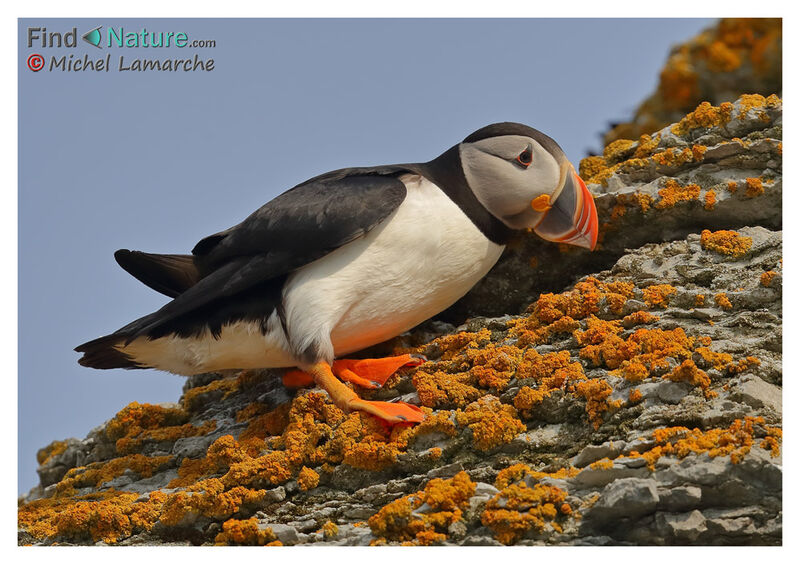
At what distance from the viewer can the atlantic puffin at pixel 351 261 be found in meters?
6.20

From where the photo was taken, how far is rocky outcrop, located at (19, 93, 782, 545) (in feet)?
14.7

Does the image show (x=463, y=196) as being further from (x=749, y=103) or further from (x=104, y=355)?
(x=104, y=355)

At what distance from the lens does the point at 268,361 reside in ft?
21.3

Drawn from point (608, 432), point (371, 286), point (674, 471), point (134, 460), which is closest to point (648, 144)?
point (371, 286)

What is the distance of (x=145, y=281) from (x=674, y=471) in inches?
167

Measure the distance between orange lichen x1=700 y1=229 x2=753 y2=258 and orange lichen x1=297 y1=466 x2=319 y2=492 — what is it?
9.83 feet

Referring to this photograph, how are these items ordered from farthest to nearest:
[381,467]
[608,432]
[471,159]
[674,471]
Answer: [471,159] → [381,467] → [608,432] → [674,471]

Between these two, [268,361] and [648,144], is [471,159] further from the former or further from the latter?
[268,361]

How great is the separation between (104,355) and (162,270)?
0.73m

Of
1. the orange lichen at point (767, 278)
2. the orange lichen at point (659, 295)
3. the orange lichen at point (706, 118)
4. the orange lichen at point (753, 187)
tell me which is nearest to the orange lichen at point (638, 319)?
the orange lichen at point (659, 295)

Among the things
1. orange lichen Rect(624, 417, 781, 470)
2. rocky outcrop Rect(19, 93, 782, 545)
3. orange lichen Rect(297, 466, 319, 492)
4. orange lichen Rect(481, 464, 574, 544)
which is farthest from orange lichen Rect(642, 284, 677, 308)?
orange lichen Rect(297, 466, 319, 492)

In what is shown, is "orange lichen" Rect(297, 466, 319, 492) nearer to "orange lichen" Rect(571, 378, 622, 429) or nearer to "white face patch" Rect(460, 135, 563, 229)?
"orange lichen" Rect(571, 378, 622, 429)

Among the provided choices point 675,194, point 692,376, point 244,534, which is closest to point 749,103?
point 675,194

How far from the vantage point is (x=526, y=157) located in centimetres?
667
